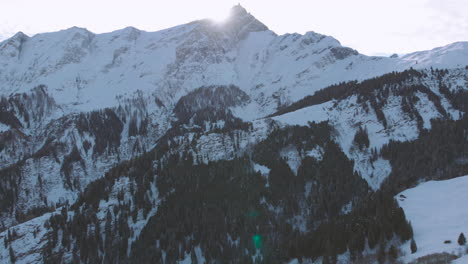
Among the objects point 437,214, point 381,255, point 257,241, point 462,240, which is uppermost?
point 462,240

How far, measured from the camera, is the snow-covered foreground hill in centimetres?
4175

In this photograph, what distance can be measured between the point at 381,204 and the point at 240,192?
48.7m

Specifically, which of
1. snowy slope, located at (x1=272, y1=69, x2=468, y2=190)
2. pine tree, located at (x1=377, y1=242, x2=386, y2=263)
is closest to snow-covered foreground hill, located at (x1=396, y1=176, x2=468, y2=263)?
pine tree, located at (x1=377, y1=242, x2=386, y2=263)

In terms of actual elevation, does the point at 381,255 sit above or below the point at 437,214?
below

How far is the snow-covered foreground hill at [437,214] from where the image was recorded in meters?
41.8

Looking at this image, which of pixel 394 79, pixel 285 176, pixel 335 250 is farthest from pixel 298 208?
pixel 394 79

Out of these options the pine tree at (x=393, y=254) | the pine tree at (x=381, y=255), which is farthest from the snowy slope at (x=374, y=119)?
the pine tree at (x=393, y=254)

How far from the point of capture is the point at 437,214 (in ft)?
185

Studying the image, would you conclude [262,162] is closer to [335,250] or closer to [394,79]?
[335,250]

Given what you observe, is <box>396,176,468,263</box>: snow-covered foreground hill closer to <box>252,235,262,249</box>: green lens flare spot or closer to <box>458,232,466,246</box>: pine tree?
<box>458,232,466,246</box>: pine tree

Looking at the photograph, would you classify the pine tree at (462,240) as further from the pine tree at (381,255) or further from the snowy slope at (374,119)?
the snowy slope at (374,119)

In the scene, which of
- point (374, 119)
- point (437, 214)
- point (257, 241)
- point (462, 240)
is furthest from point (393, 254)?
point (374, 119)

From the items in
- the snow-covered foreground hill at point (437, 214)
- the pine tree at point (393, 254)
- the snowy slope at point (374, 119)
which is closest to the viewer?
the snow-covered foreground hill at point (437, 214)

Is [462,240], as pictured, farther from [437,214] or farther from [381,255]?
[437,214]
